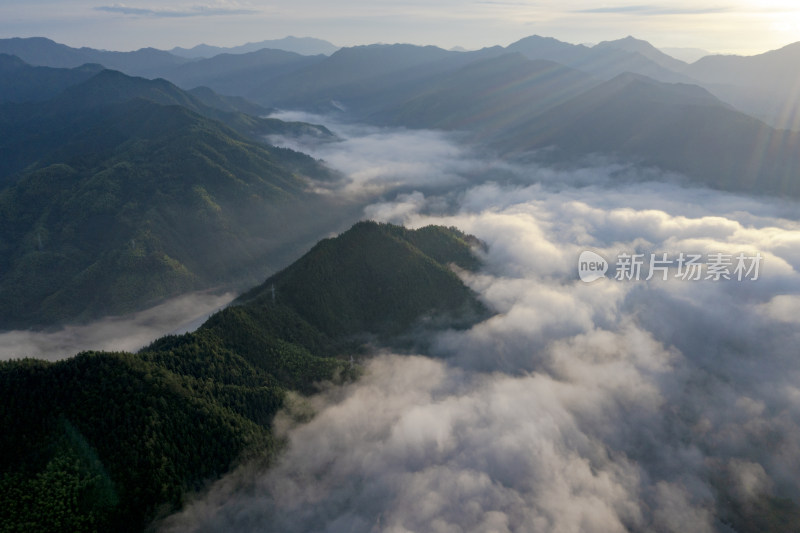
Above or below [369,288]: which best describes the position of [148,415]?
below

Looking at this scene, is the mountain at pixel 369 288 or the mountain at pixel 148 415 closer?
the mountain at pixel 148 415

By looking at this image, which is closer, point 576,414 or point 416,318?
point 576,414

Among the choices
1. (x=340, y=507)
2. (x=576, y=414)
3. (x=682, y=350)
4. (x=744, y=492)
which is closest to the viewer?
(x=340, y=507)

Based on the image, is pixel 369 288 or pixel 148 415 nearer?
pixel 148 415

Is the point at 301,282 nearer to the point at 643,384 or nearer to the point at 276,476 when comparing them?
the point at 276,476

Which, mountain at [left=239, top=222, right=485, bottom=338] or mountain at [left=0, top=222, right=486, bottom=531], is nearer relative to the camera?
mountain at [left=0, top=222, right=486, bottom=531]

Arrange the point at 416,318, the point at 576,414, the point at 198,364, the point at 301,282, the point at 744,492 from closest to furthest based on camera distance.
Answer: the point at 198,364, the point at 744,492, the point at 576,414, the point at 301,282, the point at 416,318

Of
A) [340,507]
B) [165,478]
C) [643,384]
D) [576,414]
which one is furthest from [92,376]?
[643,384]

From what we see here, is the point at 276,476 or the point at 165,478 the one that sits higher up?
the point at 165,478
